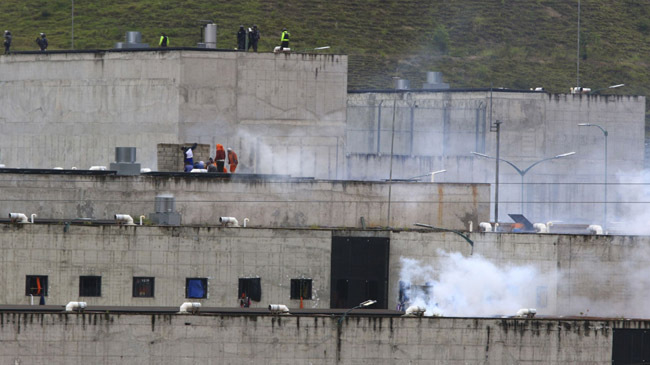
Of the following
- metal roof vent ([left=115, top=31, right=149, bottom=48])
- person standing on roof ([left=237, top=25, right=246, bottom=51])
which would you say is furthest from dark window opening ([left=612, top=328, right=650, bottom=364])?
metal roof vent ([left=115, top=31, right=149, bottom=48])

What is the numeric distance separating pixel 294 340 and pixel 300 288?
1115cm

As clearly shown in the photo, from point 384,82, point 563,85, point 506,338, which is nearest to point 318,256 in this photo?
point 506,338

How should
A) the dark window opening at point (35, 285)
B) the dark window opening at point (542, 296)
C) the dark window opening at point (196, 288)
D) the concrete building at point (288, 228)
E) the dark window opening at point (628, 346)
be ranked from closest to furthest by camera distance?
1. the concrete building at point (288, 228)
2. the dark window opening at point (628, 346)
3. the dark window opening at point (35, 285)
4. the dark window opening at point (196, 288)
5. the dark window opening at point (542, 296)

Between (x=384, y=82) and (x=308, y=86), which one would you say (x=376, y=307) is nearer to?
(x=308, y=86)

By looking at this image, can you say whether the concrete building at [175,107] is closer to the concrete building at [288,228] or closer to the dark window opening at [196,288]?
the concrete building at [288,228]

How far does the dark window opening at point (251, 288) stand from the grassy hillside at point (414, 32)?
74701 millimetres

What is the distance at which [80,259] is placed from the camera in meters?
51.6

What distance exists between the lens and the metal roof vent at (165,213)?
2192 inches

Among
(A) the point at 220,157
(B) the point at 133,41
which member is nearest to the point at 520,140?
(B) the point at 133,41

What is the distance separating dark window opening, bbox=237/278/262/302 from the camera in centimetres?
5306

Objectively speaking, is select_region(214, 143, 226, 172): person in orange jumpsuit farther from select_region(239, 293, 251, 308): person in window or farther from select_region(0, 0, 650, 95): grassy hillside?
select_region(0, 0, 650, 95): grassy hillside

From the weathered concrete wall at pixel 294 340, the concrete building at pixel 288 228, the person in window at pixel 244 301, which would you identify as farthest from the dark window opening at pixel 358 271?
the weathered concrete wall at pixel 294 340

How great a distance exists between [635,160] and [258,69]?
3569cm

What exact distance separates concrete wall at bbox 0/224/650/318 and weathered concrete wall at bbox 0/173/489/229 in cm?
522
